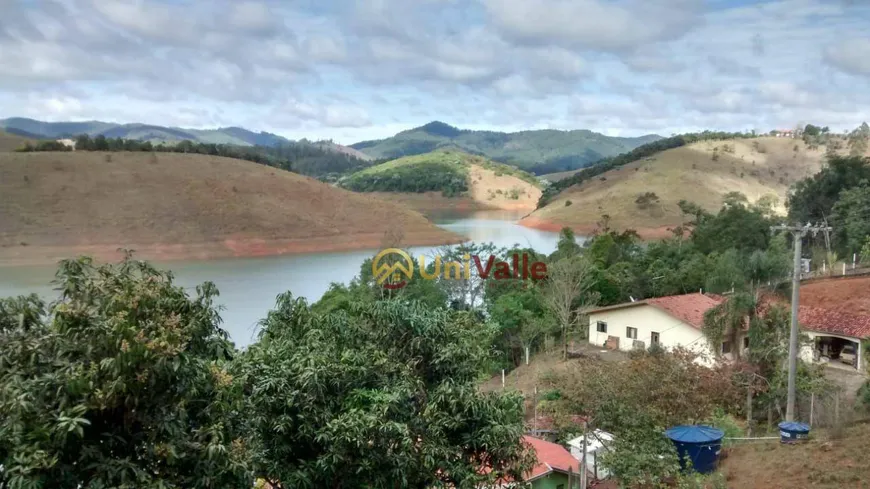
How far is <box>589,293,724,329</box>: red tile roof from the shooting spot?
63.6 feet

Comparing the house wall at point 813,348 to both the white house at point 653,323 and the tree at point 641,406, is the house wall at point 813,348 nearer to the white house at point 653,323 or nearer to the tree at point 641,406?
the white house at point 653,323

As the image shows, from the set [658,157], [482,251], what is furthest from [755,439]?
[658,157]

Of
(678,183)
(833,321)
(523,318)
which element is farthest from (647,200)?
(833,321)

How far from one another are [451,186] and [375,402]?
9366 cm

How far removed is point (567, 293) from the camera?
22359 millimetres

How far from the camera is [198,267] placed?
42.7 metres

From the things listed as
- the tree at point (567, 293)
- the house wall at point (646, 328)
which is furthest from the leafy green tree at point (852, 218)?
the house wall at point (646, 328)

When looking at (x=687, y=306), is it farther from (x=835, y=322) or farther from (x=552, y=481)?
(x=552, y=481)

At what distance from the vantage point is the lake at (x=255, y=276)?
29453mm

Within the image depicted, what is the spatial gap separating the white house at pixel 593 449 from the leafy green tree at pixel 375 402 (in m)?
4.30

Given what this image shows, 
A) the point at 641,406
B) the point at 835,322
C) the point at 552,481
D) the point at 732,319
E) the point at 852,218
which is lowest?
the point at 552,481

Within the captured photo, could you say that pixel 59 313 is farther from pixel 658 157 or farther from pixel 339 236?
pixel 658 157

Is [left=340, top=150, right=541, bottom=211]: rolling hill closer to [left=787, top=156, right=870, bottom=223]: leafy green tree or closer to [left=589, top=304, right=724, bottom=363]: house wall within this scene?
[left=787, top=156, right=870, bottom=223]: leafy green tree

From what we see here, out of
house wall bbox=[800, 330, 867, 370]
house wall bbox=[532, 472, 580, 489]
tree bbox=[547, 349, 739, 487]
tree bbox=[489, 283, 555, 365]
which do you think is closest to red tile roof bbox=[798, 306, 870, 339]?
house wall bbox=[800, 330, 867, 370]
